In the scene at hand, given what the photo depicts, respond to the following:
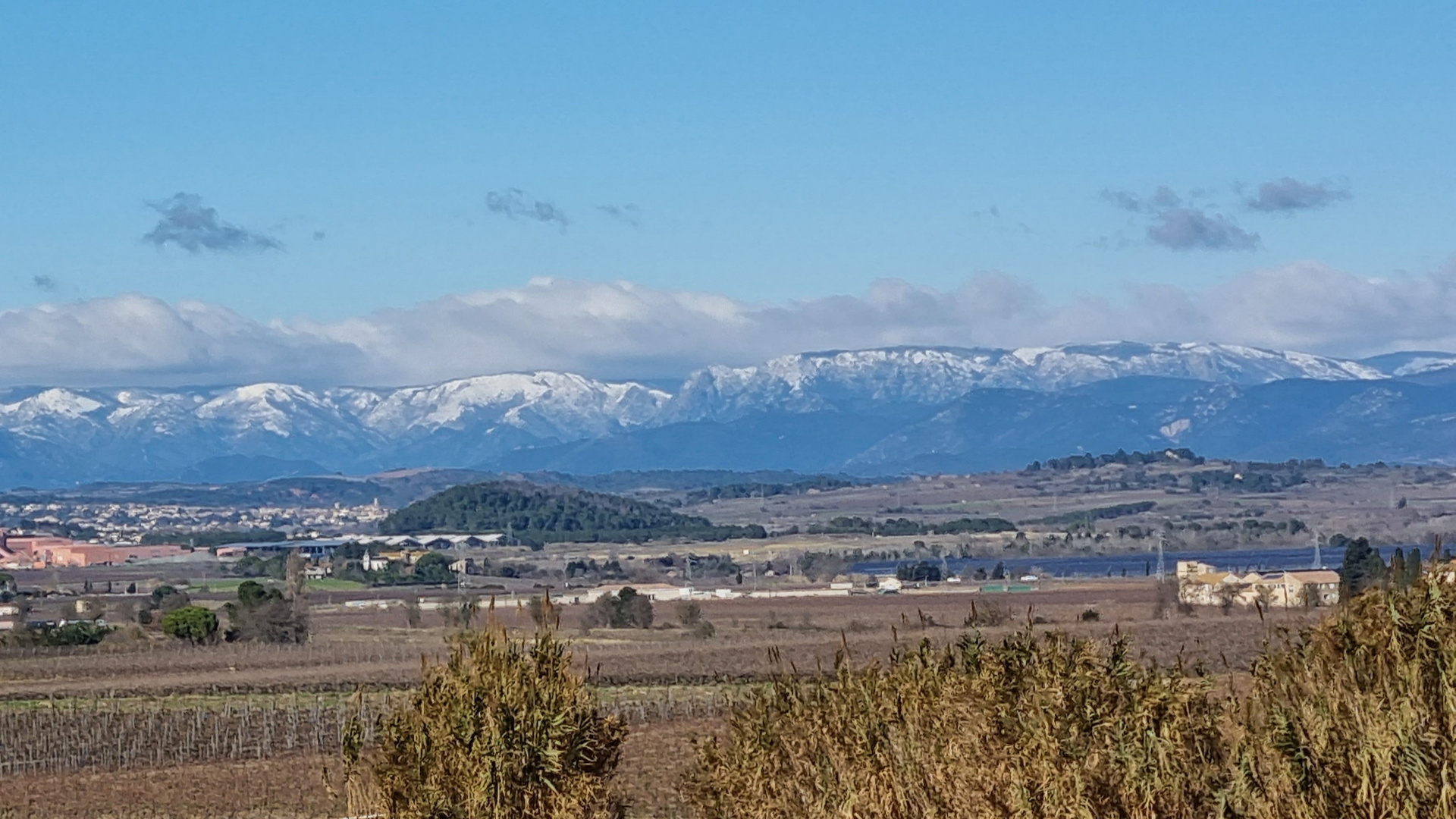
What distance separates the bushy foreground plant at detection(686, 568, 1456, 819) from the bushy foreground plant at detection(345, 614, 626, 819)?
1177 mm

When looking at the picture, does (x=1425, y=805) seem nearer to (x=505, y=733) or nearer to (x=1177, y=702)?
(x=1177, y=702)

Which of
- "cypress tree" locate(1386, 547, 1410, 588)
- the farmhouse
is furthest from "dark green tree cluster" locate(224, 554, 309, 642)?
"cypress tree" locate(1386, 547, 1410, 588)

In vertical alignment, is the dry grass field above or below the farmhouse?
below

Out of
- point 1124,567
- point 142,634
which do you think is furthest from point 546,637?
point 1124,567

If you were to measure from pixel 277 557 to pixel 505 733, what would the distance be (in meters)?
162

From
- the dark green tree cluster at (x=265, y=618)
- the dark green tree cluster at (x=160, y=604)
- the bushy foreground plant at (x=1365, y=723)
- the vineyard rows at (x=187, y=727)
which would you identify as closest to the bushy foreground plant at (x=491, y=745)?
the bushy foreground plant at (x=1365, y=723)

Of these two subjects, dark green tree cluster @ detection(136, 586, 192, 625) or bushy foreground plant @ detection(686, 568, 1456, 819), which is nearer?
bushy foreground plant @ detection(686, 568, 1456, 819)

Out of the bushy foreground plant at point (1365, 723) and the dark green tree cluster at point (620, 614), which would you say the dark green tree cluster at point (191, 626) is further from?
the bushy foreground plant at point (1365, 723)

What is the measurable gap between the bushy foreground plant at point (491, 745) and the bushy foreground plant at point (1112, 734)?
118 centimetres

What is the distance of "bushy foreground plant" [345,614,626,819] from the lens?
13.3m

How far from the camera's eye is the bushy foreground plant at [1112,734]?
8.99 metres

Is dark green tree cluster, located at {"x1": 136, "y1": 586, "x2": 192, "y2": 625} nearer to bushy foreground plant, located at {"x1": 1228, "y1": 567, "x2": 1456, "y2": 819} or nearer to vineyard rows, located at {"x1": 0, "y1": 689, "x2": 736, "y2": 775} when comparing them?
vineyard rows, located at {"x1": 0, "y1": 689, "x2": 736, "y2": 775}

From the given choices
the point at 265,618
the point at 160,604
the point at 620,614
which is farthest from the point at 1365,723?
the point at 160,604

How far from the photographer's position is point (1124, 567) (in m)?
144
